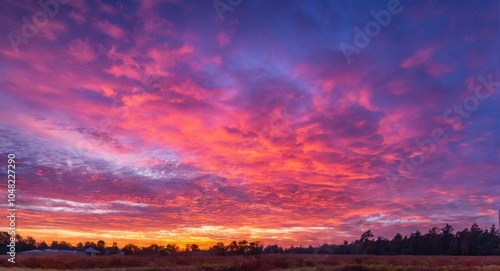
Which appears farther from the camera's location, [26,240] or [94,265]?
[26,240]

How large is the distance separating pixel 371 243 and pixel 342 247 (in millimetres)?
9296

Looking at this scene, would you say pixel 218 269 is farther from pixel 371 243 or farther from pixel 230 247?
pixel 371 243

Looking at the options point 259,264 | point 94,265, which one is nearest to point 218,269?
point 259,264

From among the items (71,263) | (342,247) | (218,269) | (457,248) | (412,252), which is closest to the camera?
(218,269)

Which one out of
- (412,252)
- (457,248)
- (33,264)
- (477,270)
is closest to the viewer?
(477,270)

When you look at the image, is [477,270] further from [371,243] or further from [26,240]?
[26,240]

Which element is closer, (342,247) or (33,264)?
(33,264)

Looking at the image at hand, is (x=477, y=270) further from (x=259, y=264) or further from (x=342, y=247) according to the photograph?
(x=342, y=247)

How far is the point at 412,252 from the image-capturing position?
9531 centimetres

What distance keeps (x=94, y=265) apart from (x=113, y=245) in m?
63.5

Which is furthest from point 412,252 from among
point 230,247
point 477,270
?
point 477,270

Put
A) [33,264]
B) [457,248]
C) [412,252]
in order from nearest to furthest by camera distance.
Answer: [33,264] → [457,248] → [412,252]

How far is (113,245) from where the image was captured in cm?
10312

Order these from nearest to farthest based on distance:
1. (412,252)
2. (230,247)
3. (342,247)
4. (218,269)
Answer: (218,269), (230,247), (412,252), (342,247)
